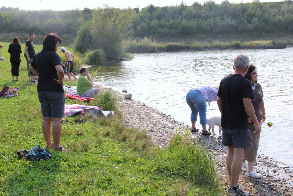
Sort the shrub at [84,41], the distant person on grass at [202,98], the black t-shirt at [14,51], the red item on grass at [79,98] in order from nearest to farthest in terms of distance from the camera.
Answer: the distant person on grass at [202,98], the red item on grass at [79,98], the black t-shirt at [14,51], the shrub at [84,41]

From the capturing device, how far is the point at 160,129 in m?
12.9

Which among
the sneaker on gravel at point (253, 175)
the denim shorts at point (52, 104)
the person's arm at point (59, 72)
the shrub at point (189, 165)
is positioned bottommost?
the sneaker on gravel at point (253, 175)

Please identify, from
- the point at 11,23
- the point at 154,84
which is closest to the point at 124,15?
the point at 154,84

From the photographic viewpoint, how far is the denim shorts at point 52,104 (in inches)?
297

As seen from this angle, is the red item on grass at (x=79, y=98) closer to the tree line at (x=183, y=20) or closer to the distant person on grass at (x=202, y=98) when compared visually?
the distant person on grass at (x=202, y=98)

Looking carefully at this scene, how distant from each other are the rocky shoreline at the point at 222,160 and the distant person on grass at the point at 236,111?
3.30 ft

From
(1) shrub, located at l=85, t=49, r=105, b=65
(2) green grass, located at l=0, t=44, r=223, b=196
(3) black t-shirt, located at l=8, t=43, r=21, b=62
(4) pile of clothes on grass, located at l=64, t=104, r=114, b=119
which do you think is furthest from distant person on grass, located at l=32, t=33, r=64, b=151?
(1) shrub, located at l=85, t=49, r=105, b=65

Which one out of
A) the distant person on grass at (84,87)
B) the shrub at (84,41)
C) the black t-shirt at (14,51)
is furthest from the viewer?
the shrub at (84,41)

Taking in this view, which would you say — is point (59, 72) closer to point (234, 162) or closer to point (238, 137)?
point (238, 137)

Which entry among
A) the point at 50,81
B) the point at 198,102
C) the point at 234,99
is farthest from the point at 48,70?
the point at 198,102

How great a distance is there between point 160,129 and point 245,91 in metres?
6.47

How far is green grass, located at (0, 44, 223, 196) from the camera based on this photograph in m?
6.29

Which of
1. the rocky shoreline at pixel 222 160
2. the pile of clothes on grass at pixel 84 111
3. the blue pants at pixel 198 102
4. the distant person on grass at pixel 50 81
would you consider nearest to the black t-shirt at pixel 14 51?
the rocky shoreline at pixel 222 160

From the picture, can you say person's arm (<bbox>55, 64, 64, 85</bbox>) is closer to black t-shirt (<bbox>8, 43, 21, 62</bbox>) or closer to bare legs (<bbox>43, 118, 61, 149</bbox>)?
bare legs (<bbox>43, 118, 61, 149</bbox>)
